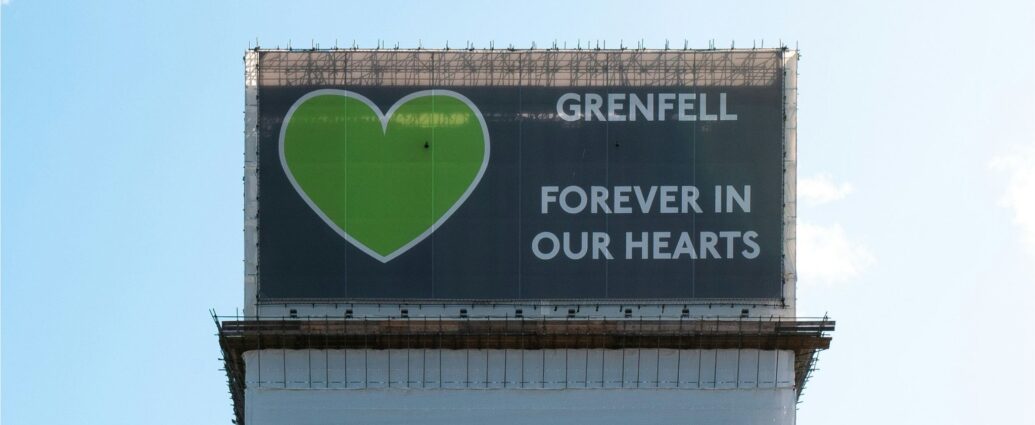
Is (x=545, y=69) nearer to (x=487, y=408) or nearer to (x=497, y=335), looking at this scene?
(x=497, y=335)

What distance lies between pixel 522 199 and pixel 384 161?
272 inches

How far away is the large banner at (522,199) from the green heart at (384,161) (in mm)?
68

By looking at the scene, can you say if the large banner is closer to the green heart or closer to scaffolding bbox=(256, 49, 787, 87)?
the green heart

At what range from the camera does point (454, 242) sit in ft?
280

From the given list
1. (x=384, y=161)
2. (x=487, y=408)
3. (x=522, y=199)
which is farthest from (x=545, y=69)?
(x=487, y=408)

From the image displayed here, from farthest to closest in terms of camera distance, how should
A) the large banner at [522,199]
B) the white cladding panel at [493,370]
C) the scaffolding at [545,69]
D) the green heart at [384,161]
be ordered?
the scaffolding at [545,69] → the large banner at [522,199] → the green heart at [384,161] → the white cladding panel at [493,370]

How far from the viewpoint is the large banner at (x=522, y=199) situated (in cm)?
8506

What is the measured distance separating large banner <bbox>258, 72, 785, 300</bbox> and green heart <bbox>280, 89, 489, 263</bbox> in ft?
0.22

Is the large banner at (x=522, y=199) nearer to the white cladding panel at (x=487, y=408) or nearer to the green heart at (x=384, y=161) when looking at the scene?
the green heart at (x=384, y=161)

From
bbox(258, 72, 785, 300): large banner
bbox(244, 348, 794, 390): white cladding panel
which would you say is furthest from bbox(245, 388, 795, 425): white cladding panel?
bbox(258, 72, 785, 300): large banner

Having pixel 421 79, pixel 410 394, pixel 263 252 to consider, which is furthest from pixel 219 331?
pixel 421 79

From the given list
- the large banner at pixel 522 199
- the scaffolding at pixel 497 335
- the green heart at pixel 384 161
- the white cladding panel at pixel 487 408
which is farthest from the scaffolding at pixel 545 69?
the white cladding panel at pixel 487 408

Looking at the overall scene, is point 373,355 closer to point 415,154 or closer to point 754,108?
point 415,154

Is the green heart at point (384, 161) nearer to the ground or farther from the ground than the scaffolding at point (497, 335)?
farther from the ground
